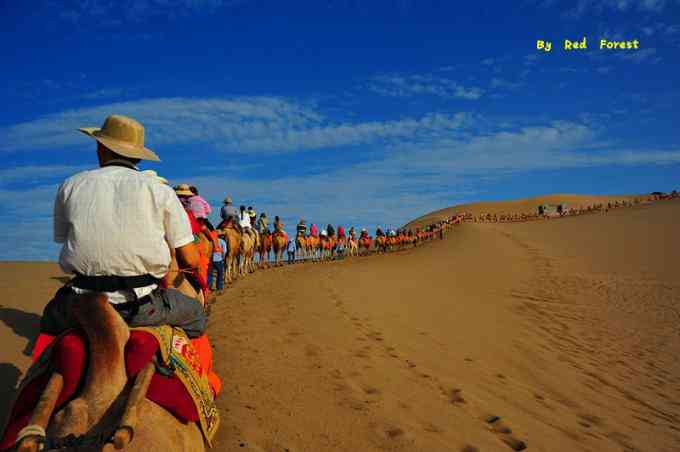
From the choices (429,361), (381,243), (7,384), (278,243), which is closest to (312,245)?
(278,243)

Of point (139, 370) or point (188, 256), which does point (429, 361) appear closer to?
point (188, 256)

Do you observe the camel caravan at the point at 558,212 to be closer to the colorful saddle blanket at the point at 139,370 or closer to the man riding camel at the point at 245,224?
the man riding camel at the point at 245,224

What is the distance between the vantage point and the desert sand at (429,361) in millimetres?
5035

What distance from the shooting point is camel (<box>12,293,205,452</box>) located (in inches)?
98.3

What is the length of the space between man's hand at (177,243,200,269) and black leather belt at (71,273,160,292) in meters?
0.41

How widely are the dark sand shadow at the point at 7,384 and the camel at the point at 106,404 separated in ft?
10.4

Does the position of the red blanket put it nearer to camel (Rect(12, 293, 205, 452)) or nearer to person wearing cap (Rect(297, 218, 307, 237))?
camel (Rect(12, 293, 205, 452))

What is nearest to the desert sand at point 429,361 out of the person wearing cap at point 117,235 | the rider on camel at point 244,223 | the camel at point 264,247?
the person wearing cap at point 117,235

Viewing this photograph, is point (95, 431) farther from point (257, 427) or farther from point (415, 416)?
point (415, 416)

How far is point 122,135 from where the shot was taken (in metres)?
3.33

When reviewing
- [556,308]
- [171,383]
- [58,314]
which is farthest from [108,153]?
[556,308]

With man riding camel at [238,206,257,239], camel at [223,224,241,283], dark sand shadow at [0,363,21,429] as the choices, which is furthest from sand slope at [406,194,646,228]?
dark sand shadow at [0,363,21,429]

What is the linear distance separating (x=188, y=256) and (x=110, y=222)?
0.67 metres

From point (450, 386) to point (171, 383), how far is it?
4.50 metres
